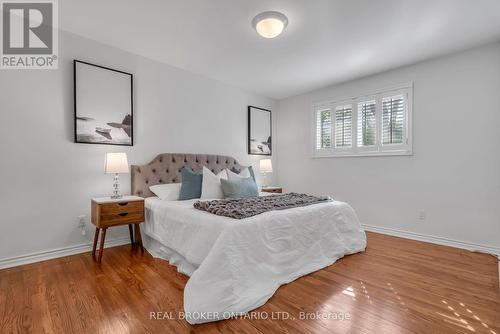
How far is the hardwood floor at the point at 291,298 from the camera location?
60.2 inches

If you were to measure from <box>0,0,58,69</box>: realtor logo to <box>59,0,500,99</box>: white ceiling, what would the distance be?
5.8 inches

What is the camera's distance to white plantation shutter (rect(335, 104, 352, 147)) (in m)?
→ 4.19

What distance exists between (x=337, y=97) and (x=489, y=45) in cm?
192

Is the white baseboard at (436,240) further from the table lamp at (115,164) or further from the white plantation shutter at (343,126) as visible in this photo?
the table lamp at (115,164)

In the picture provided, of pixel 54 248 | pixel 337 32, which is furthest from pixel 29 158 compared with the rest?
pixel 337 32

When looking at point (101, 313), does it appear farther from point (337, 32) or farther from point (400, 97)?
point (400, 97)

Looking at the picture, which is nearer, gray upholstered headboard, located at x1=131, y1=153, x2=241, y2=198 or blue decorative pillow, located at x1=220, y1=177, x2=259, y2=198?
blue decorative pillow, located at x1=220, y1=177, x2=259, y2=198

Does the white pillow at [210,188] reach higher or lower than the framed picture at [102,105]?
lower

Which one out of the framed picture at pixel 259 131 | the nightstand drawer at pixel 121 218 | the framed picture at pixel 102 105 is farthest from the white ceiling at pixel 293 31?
the nightstand drawer at pixel 121 218

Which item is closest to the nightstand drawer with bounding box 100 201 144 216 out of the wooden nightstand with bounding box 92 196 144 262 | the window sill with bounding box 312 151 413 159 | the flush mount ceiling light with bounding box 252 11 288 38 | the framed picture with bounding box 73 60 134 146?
the wooden nightstand with bounding box 92 196 144 262

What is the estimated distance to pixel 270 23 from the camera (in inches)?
95.2

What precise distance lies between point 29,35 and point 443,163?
16.5 ft

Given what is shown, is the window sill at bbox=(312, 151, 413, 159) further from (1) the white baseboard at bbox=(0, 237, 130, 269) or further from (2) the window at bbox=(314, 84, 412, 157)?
(1) the white baseboard at bbox=(0, 237, 130, 269)

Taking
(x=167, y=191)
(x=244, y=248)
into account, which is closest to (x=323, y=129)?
(x=167, y=191)
